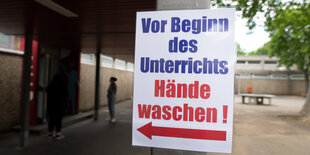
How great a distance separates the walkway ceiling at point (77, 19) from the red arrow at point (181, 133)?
2.44m

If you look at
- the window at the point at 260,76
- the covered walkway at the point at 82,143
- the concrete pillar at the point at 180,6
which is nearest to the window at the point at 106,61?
the covered walkway at the point at 82,143

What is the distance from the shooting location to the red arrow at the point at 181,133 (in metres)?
1.56

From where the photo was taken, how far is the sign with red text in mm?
1558

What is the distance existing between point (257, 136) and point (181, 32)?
631 centimetres

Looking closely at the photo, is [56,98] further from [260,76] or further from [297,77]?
[297,77]

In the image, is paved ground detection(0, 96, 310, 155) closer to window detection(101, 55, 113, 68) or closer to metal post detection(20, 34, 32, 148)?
metal post detection(20, 34, 32, 148)

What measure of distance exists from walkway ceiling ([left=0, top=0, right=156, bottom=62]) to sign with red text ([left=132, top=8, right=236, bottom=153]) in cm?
204

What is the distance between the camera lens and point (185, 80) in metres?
1.60

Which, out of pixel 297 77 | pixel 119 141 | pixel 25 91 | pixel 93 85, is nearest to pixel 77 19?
pixel 25 91

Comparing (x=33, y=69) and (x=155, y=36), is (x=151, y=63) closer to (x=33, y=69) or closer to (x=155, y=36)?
(x=155, y=36)

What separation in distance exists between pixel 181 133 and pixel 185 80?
1.31 feet

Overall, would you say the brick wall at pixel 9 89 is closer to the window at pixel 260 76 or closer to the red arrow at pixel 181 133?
the red arrow at pixel 181 133

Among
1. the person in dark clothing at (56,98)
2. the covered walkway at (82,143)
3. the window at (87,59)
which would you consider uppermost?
the window at (87,59)

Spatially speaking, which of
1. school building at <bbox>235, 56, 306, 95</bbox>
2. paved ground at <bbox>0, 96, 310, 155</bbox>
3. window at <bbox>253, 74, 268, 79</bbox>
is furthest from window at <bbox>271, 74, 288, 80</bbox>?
paved ground at <bbox>0, 96, 310, 155</bbox>
